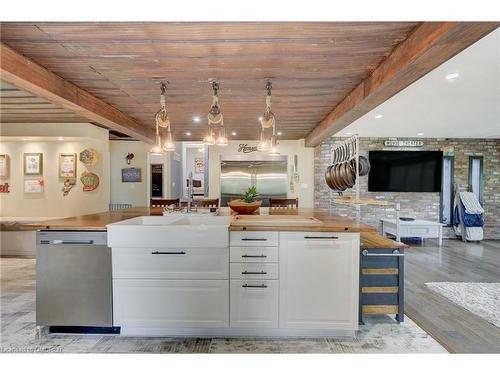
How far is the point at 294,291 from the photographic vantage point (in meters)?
2.33

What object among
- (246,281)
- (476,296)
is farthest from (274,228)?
(476,296)

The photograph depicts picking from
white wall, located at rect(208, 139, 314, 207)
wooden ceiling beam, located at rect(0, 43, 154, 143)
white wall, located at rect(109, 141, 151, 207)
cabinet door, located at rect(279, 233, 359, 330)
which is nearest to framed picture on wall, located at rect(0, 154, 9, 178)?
white wall, located at rect(109, 141, 151, 207)

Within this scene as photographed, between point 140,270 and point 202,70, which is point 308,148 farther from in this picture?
point 140,270

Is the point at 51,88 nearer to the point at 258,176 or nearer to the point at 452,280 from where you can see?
the point at 258,176

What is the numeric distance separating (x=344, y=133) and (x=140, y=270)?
5.49m

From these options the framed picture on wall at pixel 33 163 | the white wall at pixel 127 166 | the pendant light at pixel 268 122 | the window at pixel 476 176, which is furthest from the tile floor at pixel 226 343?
the window at pixel 476 176

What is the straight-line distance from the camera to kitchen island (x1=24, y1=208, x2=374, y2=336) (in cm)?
232

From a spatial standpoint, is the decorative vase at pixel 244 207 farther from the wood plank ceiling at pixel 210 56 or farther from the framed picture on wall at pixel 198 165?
the framed picture on wall at pixel 198 165

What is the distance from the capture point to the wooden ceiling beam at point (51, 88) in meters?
2.10

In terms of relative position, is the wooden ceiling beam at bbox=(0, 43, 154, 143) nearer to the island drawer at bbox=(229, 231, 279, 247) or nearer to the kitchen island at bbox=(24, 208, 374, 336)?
the kitchen island at bbox=(24, 208, 374, 336)

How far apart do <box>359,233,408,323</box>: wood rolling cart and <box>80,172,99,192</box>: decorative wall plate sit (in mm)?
4973

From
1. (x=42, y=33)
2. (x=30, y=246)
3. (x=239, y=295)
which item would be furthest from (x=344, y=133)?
(x=30, y=246)

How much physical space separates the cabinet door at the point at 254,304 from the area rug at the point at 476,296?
7.07ft

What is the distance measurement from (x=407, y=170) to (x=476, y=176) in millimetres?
1770
